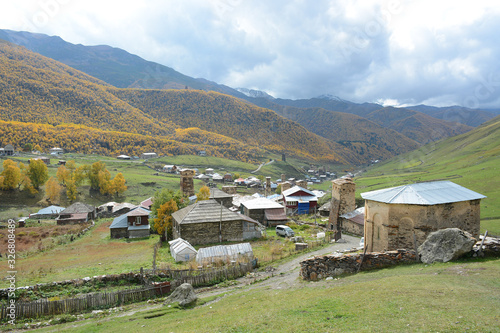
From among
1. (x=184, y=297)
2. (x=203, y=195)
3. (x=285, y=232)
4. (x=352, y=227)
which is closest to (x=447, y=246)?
(x=184, y=297)

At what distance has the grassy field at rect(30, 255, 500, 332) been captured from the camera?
736 cm

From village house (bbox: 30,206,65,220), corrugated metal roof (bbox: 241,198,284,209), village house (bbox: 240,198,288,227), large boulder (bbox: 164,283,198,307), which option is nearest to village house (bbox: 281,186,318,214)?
corrugated metal roof (bbox: 241,198,284,209)

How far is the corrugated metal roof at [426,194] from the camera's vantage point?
53.3 ft

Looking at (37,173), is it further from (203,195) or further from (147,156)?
(147,156)

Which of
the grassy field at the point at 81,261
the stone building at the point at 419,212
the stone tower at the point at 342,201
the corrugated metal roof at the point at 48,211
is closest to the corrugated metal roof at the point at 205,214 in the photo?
the grassy field at the point at 81,261

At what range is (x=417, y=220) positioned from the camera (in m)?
16.3

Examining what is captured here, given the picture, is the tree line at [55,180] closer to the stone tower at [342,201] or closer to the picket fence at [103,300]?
the stone tower at [342,201]

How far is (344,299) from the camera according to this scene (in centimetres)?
993

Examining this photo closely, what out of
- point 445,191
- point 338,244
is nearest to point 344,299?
point 445,191

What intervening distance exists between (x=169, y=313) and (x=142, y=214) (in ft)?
105

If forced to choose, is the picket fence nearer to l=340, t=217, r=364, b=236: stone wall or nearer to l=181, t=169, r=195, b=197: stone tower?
l=340, t=217, r=364, b=236: stone wall

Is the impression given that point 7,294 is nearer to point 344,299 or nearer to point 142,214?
point 344,299

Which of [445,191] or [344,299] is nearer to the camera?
[344,299]

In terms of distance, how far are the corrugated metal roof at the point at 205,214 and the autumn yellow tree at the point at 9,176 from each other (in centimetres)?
5742
